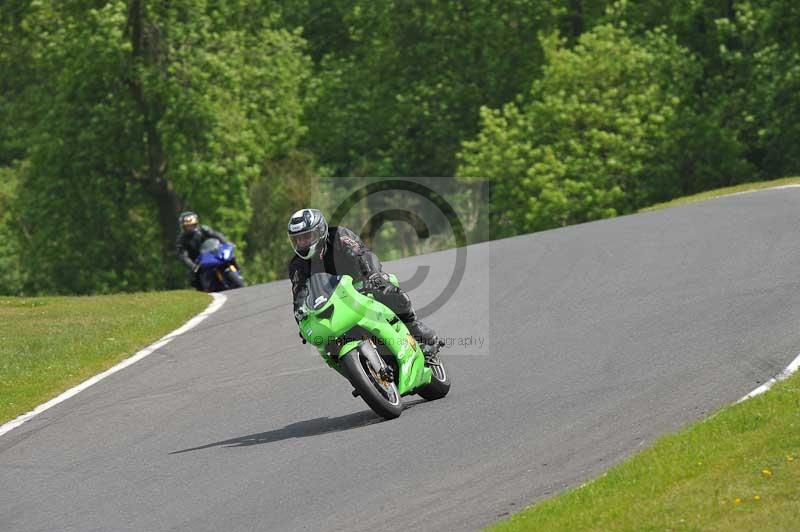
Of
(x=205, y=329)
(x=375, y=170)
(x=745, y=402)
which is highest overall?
(x=745, y=402)

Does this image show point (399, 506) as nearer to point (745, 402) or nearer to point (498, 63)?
point (745, 402)

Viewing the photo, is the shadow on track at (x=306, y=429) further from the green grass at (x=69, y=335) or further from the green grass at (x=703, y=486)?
the green grass at (x=703, y=486)

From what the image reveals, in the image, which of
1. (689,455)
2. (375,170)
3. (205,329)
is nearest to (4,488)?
(689,455)

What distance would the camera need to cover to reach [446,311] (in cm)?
1650

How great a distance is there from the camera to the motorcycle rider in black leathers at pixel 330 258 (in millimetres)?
10648

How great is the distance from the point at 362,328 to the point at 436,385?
4.41 feet

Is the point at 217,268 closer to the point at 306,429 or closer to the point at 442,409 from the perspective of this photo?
the point at 306,429

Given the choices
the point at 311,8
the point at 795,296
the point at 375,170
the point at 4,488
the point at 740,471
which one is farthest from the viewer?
the point at 311,8

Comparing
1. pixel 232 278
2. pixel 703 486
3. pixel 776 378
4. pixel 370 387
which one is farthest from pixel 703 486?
pixel 232 278

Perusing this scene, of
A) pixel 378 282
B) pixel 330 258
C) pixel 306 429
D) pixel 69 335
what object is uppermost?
pixel 330 258

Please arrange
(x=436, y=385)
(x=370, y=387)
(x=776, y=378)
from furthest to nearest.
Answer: (x=436, y=385), (x=370, y=387), (x=776, y=378)

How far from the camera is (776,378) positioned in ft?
33.9

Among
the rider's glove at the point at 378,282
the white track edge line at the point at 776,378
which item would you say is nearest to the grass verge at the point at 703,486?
the white track edge line at the point at 776,378

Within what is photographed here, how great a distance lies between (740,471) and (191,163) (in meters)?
32.9
